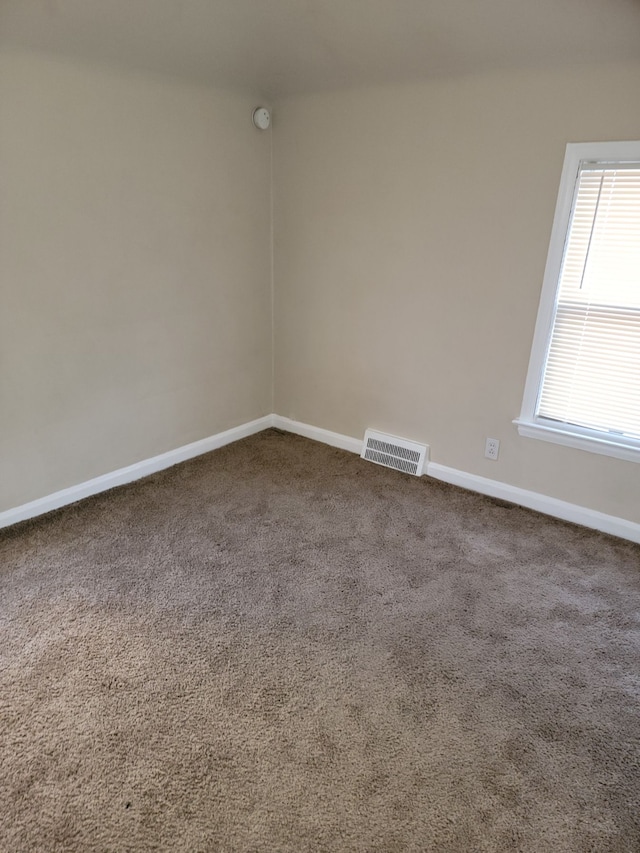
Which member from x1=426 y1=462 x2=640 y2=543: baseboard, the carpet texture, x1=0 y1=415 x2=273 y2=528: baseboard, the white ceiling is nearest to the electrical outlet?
x1=426 y1=462 x2=640 y2=543: baseboard

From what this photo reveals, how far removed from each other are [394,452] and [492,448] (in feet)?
2.07

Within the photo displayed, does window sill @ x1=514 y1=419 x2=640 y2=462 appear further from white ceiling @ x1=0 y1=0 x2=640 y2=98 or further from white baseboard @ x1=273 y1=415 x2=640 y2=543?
white ceiling @ x1=0 y1=0 x2=640 y2=98

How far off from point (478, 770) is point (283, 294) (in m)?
2.99

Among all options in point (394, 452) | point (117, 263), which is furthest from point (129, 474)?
point (394, 452)

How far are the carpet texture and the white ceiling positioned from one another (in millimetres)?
2183

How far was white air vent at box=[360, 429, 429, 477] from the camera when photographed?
338 centimetres

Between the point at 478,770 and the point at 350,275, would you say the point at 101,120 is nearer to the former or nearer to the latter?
the point at 350,275

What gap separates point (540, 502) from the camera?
118 inches

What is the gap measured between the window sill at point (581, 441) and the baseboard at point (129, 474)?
73.6 inches

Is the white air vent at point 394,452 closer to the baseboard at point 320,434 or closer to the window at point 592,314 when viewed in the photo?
the baseboard at point 320,434

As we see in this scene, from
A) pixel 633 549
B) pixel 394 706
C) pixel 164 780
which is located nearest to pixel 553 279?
pixel 633 549

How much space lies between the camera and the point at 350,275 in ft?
11.2

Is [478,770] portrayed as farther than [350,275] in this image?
No

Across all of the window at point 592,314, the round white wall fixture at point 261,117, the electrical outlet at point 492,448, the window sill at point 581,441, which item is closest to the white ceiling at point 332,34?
the round white wall fixture at point 261,117
